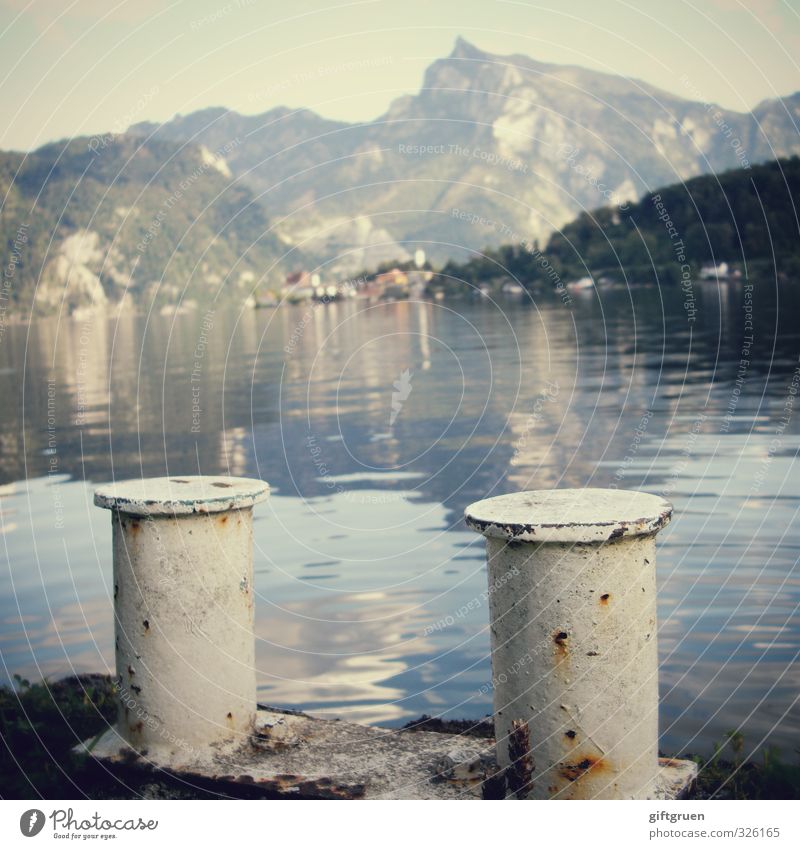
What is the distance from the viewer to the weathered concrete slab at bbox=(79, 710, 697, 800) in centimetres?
700

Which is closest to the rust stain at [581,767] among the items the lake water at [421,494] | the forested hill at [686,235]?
the lake water at [421,494]

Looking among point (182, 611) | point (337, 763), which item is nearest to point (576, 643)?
point (337, 763)

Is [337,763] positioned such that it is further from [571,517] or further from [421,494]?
[421,494]

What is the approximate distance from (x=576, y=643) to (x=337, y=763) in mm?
1956

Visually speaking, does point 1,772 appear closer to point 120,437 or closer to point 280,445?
point 280,445

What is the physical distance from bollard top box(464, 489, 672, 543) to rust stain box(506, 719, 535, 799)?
39.7 inches

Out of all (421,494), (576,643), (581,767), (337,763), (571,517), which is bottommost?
(337,763)

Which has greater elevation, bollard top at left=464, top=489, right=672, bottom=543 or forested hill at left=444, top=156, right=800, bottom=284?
forested hill at left=444, top=156, right=800, bottom=284

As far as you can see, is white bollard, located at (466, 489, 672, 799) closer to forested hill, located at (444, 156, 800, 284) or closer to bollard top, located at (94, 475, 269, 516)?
bollard top, located at (94, 475, 269, 516)

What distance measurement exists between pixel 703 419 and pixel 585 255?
321ft

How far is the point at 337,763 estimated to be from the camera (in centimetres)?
746

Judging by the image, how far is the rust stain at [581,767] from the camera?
6.36m

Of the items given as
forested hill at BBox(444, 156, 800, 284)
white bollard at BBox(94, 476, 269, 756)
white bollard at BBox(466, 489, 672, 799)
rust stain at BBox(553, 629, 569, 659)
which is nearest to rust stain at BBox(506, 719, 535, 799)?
white bollard at BBox(466, 489, 672, 799)

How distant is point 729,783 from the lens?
7184mm
